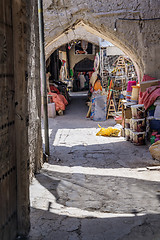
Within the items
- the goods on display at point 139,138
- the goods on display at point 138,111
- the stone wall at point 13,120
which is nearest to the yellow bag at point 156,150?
the goods on display at point 139,138

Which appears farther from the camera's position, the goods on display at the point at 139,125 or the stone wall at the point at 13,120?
A: the goods on display at the point at 139,125

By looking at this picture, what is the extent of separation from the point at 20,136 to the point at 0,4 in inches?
42.5

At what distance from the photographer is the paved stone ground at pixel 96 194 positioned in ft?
9.35

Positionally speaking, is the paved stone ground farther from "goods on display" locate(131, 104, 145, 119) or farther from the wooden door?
"goods on display" locate(131, 104, 145, 119)

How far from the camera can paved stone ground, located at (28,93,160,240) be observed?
9.35 ft

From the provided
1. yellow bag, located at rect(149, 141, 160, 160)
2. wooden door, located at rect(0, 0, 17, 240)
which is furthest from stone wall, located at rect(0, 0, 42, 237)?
yellow bag, located at rect(149, 141, 160, 160)

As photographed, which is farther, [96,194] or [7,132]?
[96,194]

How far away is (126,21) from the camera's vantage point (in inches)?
325

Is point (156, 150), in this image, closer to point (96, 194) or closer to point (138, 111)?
point (138, 111)

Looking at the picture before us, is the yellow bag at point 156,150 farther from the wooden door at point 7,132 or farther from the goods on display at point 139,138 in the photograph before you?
the wooden door at point 7,132

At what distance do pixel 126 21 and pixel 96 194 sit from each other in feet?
18.7

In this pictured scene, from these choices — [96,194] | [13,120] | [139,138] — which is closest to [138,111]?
[139,138]

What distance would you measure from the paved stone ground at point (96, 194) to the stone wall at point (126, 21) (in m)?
2.55

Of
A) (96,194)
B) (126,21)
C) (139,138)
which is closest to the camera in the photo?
(96,194)
